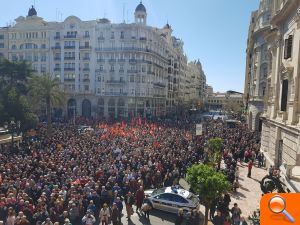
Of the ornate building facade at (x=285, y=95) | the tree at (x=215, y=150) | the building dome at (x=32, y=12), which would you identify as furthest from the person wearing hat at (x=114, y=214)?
the building dome at (x=32, y=12)

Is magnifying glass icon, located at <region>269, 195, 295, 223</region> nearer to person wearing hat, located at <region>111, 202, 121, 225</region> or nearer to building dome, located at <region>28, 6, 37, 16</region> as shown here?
person wearing hat, located at <region>111, 202, 121, 225</region>

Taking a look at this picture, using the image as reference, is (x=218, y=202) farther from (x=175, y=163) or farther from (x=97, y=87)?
(x=97, y=87)

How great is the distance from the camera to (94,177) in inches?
732

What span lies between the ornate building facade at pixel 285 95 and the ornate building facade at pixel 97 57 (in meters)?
41.4

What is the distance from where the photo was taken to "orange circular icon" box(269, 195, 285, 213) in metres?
2.84

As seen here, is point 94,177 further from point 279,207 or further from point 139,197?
point 279,207

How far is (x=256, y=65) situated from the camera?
44.5 meters

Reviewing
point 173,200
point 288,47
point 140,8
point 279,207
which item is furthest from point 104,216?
point 140,8

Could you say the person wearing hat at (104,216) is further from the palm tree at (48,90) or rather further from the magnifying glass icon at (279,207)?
the palm tree at (48,90)

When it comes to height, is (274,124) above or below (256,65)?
below

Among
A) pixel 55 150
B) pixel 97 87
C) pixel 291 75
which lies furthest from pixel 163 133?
pixel 97 87

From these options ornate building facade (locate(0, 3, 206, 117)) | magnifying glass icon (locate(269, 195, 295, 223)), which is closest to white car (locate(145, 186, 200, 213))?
magnifying glass icon (locate(269, 195, 295, 223))

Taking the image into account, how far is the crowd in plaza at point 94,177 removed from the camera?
13.5 metres

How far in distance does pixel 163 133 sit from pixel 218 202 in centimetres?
2256
